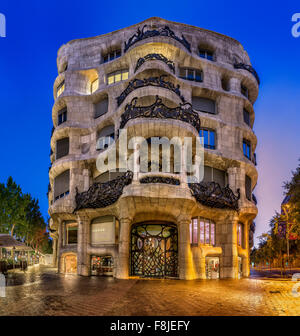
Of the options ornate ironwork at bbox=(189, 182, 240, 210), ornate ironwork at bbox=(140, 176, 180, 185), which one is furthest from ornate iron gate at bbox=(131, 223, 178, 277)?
ornate ironwork at bbox=(140, 176, 180, 185)

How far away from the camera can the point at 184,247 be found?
23.0 metres

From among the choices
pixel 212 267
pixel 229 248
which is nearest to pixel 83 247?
pixel 212 267

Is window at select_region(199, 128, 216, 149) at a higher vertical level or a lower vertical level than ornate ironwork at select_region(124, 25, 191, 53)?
lower

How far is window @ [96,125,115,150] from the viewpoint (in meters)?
28.9

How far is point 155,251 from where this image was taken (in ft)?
82.5

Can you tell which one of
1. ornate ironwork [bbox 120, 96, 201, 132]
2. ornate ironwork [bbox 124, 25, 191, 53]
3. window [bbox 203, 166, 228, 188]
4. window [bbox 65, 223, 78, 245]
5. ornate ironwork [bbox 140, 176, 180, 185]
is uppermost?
ornate ironwork [bbox 124, 25, 191, 53]

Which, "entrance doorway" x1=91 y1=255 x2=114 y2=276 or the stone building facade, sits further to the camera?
"entrance doorway" x1=91 y1=255 x2=114 y2=276

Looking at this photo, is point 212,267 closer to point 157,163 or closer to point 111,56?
point 157,163

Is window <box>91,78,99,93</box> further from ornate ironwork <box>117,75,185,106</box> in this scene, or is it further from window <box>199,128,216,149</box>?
window <box>199,128,216,149</box>

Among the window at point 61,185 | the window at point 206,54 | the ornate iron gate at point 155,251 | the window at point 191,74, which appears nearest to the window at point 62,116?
the window at point 61,185

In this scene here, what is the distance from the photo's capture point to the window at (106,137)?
2892 centimetres

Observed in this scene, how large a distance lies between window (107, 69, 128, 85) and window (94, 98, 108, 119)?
5.80ft

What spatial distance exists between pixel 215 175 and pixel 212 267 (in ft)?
24.0
